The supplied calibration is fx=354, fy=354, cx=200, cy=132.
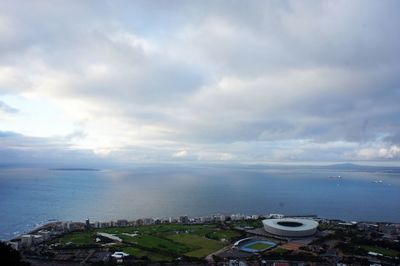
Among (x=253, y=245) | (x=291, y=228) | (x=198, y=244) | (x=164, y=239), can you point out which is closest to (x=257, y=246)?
(x=253, y=245)

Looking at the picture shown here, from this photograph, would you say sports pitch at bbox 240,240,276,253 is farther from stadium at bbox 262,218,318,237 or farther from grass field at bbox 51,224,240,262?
stadium at bbox 262,218,318,237

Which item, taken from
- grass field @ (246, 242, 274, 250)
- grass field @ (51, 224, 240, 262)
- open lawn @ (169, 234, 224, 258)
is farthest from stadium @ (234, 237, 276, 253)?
open lawn @ (169, 234, 224, 258)

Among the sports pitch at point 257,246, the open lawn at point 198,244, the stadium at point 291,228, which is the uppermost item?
the stadium at point 291,228

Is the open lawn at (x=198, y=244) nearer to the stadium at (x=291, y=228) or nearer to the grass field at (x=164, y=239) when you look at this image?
the grass field at (x=164, y=239)

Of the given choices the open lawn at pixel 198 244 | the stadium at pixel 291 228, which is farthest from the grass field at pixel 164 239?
the stadium at pixel 291 228

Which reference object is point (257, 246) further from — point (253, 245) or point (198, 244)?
point (198, 244)
